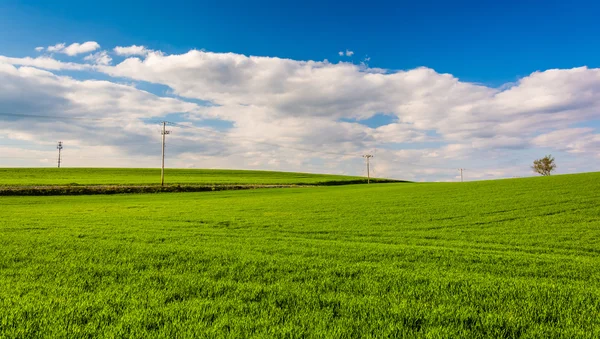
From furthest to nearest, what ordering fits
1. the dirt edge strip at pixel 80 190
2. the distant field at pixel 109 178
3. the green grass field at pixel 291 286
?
the distant field at pixel 109 178, the dirt edge strip at pixel 80 190, the green grass field at pixel 291 286

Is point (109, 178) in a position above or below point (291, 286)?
above

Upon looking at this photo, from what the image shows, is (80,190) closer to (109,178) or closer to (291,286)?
(109,178)

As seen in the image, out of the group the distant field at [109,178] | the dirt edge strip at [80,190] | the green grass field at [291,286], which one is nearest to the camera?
the green grass field at [291,286]

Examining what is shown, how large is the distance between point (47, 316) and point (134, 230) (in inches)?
397

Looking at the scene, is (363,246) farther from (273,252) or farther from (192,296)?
(192,296)

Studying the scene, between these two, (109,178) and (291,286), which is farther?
(109,178)

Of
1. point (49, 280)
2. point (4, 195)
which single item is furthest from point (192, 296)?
point (4, 195)

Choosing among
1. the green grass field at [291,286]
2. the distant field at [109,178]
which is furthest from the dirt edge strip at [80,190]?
the green grass field at [291,286]

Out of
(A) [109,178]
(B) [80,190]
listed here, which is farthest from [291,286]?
(A) [109,178]

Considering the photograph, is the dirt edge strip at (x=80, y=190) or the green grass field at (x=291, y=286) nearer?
the green grass field at (x=291, y=286)

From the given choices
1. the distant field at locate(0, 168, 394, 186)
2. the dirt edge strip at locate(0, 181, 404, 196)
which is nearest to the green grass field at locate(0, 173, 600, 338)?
the dirt edge strip at locate(0, 181, 404, 196)

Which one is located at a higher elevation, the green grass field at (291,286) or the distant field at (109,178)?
the distant field at (109,178)

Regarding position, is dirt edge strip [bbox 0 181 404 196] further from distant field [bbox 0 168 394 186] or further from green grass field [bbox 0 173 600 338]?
green grass field [bbox 0 173 600 338]

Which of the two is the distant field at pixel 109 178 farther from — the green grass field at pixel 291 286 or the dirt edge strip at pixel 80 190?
the green grass field at pixel 291 286
